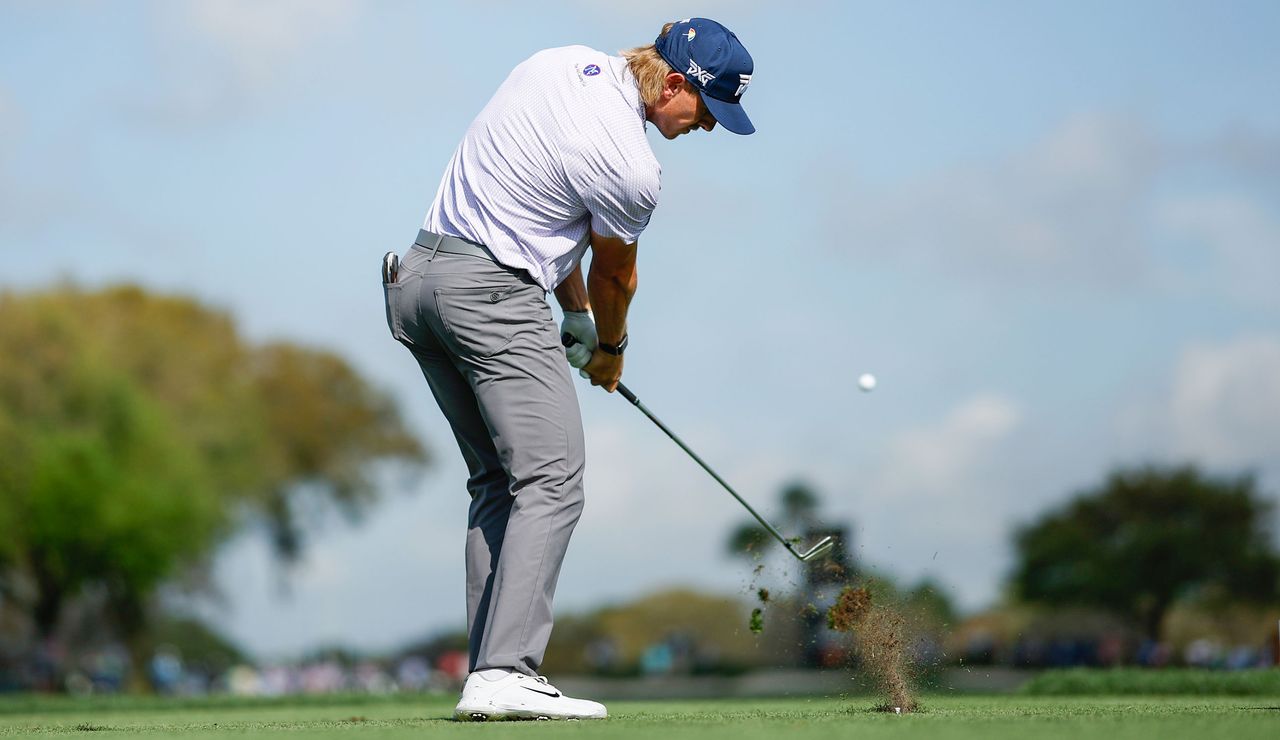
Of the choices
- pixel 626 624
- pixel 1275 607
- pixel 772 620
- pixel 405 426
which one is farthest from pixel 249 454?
pixel 772 620

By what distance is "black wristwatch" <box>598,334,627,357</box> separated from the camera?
5.79 metres

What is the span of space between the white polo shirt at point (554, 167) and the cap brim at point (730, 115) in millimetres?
267

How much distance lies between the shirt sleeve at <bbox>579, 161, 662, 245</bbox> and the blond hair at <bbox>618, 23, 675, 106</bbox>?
0.30 m

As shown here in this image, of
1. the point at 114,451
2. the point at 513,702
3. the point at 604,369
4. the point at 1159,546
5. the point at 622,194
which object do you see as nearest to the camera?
the point at 513,702

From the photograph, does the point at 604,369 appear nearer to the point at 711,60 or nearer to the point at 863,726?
the point at 711,60

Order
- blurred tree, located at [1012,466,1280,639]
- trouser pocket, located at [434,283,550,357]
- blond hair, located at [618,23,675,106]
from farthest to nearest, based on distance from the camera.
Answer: blurred tree, located at [1012,466,1280,639] < blond hair, located at [618,23,675,106] < trouser pocket, located at [434,283,550,357]

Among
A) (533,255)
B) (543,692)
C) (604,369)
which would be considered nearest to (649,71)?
(533,255)

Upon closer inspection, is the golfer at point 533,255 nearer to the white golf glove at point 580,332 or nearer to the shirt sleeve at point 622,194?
the shirt sleeve at point 622,194

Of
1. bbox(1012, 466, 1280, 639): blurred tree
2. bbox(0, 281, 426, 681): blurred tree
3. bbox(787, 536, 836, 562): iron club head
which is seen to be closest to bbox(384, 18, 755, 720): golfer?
bbox(787, 536, 836, 562): iron club head

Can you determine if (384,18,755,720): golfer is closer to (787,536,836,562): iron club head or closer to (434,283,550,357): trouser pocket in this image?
(434,283,550,357): trouser pocket

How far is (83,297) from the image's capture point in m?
45.2

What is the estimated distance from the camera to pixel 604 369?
5.89 m

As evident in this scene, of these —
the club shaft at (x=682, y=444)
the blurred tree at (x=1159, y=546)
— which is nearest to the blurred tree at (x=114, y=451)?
the blurred tree at (x=1159, y=546)

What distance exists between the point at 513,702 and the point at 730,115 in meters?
2.13
